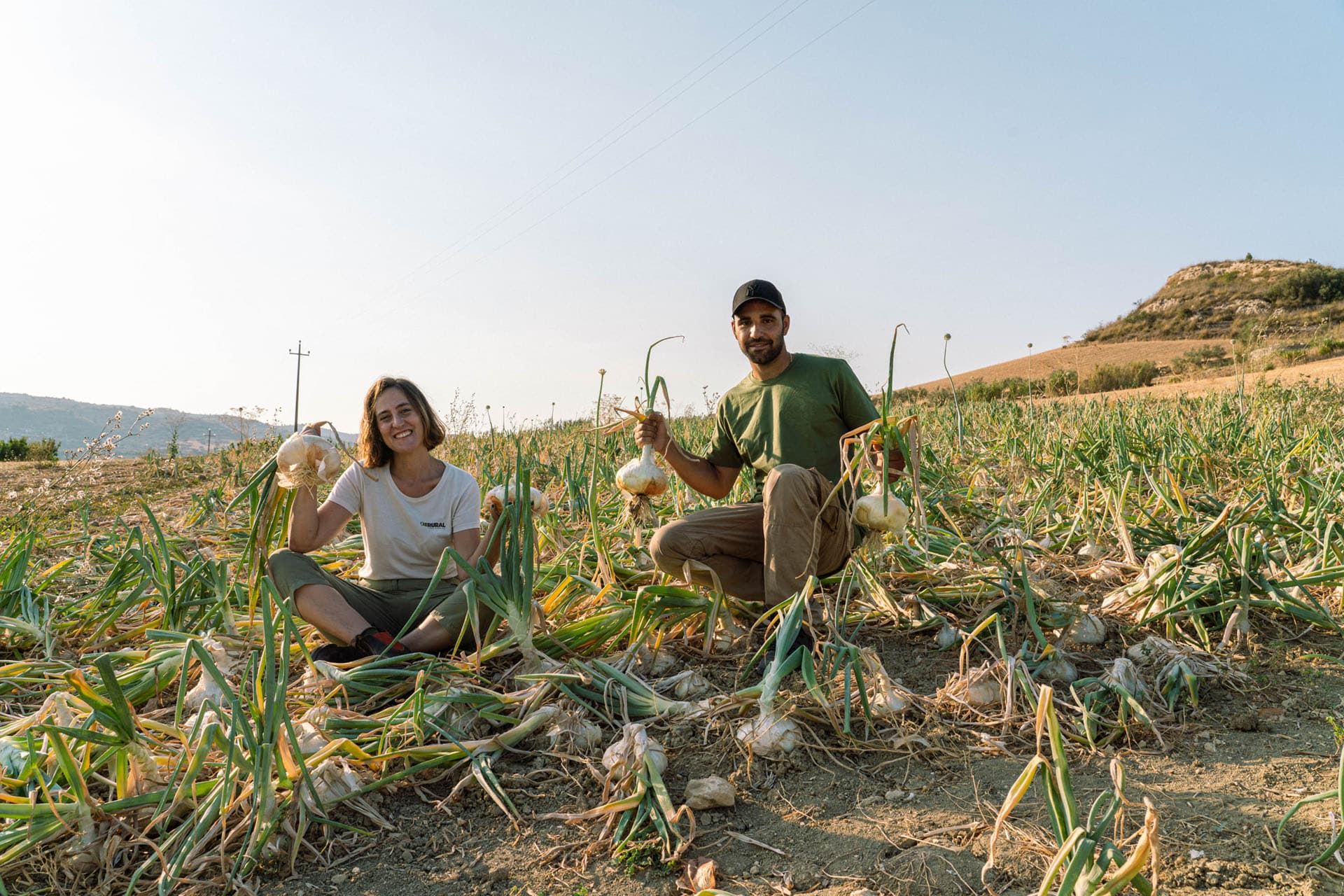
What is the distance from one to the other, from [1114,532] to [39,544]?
4263 mm

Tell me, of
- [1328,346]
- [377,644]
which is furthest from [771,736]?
[1328,346]

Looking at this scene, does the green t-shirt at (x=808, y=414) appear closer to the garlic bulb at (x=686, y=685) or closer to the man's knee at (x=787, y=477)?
the man's knee at (x=787, y=477)

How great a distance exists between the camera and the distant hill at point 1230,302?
2772 centimetres

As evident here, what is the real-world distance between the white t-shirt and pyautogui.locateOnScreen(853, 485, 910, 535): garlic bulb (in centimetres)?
114

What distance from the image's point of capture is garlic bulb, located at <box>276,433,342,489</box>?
2.13m

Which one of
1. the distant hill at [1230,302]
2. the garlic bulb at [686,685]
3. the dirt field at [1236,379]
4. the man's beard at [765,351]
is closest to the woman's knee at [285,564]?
the garlic bulb at [686,685]

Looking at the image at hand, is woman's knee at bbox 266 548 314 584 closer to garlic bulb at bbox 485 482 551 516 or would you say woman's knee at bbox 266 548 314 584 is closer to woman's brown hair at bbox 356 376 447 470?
woman's brown hair at bbox 356 376 447 470

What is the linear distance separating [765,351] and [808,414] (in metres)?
0.25

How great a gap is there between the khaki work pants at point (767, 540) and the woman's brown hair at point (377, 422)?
75cm

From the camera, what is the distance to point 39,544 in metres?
3.70

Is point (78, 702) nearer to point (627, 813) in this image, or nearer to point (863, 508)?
point (627, 813)

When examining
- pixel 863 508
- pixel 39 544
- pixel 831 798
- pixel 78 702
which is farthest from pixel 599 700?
pixel 39 544

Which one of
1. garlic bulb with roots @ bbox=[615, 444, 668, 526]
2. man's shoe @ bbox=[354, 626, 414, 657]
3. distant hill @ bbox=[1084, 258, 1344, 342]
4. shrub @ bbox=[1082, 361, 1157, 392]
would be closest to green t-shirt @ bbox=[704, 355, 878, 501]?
garlic bulb with roots @ bbox=[615, 444, 668, 526]

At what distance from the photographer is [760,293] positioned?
2652 millimetres
